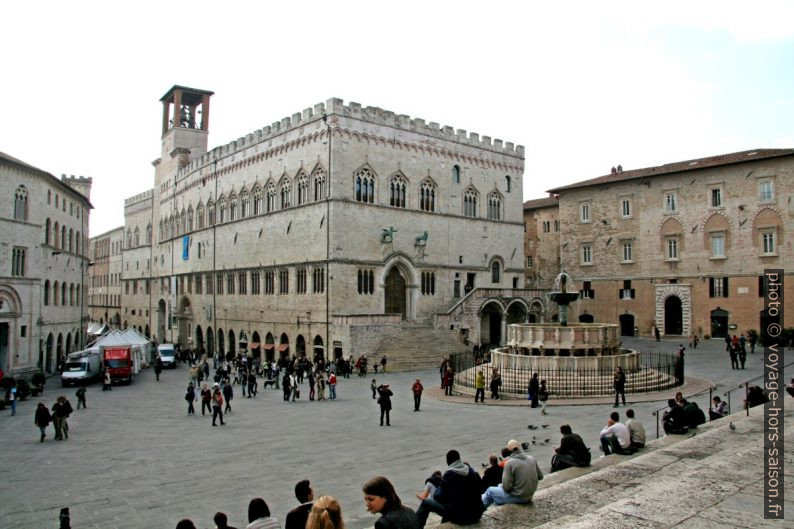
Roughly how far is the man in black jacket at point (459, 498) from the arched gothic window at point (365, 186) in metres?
34.2

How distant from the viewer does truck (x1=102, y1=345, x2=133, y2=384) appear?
33.4m

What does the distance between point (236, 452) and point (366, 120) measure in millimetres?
29406

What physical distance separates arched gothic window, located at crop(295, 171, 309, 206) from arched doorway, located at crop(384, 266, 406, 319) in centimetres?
A: 766

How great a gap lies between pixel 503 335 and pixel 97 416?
29713 mm

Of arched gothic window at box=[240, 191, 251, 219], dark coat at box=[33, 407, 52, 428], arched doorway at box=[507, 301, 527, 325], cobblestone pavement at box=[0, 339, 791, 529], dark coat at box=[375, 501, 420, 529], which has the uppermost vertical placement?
arched gothic window at box=[240, 191, 251, 219]

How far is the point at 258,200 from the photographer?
47.7 metres

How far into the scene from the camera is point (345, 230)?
4016cm

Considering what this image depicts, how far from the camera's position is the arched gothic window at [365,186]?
41344 millimetres

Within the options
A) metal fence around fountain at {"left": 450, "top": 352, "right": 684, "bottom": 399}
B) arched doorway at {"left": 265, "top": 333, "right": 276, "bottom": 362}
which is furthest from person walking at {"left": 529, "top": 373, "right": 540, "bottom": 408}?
arched doorway at {"left": 265, "top": 333, "right": 276, "bottom": 362}

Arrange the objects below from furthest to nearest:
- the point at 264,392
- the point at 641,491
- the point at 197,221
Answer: the point at 197,221, the point at 264,392, the point at 641,491

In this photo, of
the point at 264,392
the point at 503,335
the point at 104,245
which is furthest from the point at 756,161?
the point at 104,245

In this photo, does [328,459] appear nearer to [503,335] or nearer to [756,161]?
[503,335]

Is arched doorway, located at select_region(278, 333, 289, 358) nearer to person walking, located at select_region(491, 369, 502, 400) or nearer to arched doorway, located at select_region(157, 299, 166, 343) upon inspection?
person walking, located at select_region(491, 369, 502, 400)

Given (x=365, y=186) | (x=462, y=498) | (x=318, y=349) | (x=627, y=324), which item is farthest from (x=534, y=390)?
(x=627, y=324)
